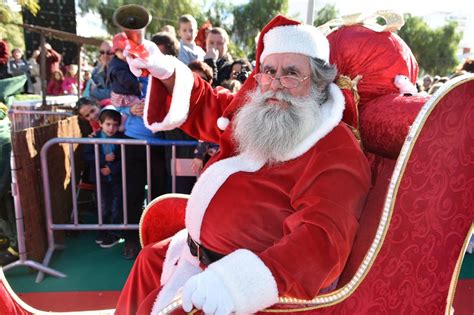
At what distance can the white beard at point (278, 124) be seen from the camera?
146 centimetres

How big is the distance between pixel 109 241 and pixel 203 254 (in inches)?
82.4

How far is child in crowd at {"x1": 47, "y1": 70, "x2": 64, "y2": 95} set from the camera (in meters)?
8.79

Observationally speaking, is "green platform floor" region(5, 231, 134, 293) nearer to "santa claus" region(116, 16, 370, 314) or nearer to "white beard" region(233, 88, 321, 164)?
"santa claus" region(116, 16, 370, 314)

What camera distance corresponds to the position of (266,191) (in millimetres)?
1465

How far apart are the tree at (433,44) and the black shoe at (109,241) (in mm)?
41625

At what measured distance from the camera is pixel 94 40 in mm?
6570

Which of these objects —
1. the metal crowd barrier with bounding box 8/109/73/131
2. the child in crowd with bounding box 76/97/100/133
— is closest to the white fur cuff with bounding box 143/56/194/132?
the child in crowd with bounding box 76/97/100/133

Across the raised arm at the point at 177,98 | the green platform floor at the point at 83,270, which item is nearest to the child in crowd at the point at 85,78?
the green platform floor at the point at 83,270

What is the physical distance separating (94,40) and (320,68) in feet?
19.5

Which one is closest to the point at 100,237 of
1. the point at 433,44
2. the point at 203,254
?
the point at 203,254

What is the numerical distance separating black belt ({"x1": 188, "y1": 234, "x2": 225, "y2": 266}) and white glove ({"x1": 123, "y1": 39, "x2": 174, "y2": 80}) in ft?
2.34

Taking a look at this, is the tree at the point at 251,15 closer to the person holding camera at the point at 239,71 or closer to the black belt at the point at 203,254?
the person holding camera at the point at 239,71

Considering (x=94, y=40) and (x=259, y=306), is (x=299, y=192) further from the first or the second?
(x=94, y=40)

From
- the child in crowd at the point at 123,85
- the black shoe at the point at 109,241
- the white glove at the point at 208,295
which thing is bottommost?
the black shoe at the point at 109,241
